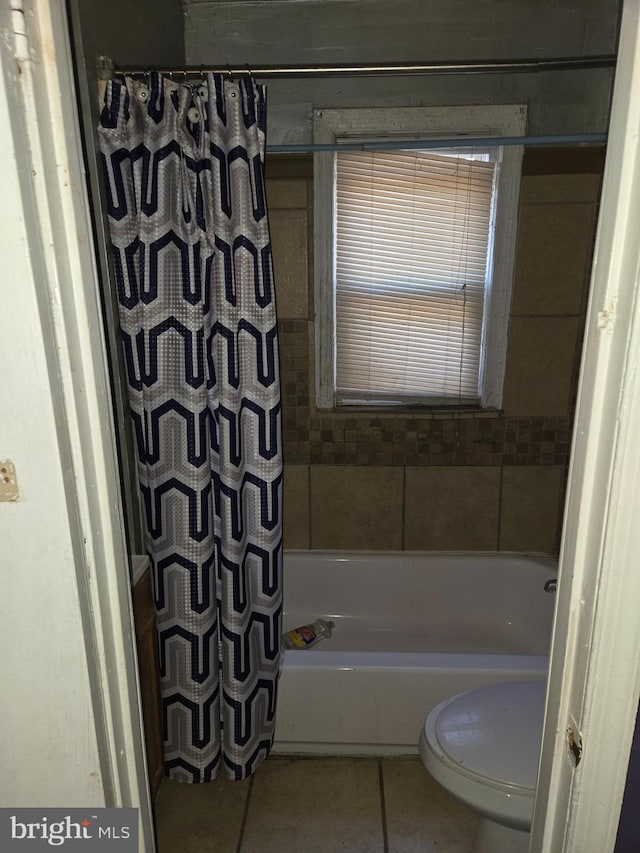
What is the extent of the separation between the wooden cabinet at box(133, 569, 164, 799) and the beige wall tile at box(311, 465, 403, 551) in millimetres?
944

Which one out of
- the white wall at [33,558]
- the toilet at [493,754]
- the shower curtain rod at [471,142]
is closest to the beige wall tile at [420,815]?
the toilet at [493,754]

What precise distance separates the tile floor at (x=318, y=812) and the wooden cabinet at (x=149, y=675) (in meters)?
0.13

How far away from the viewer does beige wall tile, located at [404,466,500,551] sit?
→ 2.38m

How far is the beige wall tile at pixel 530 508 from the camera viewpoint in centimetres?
236

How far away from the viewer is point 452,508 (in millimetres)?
2408

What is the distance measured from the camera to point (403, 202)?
217 centimetres

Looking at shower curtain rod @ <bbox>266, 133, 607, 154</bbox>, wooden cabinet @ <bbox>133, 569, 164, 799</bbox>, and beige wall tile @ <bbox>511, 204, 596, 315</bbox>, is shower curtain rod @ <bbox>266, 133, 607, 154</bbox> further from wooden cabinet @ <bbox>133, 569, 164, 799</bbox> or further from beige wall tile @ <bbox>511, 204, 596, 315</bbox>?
wooden cabinet @ <bbox>133, 569, 164, 799</bbox>

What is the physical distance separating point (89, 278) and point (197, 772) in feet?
5.32

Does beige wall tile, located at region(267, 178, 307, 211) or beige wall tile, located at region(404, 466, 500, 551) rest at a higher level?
beige wall tile, located at region(267, 178, 307, 211)

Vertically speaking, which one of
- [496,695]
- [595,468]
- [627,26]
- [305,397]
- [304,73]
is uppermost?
[304,73]

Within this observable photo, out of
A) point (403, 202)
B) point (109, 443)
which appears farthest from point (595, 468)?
point (403, 202)

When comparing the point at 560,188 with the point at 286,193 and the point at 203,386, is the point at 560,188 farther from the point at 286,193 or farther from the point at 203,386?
the point at 203,386

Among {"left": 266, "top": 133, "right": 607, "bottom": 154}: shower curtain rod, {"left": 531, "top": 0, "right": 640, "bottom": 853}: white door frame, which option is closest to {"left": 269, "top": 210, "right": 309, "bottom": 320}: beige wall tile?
{"left": 266, "top": 133, "right": 607, "bottom": 154}: shower curtain rod

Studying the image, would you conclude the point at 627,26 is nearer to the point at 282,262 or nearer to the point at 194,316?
the point at 194,316
